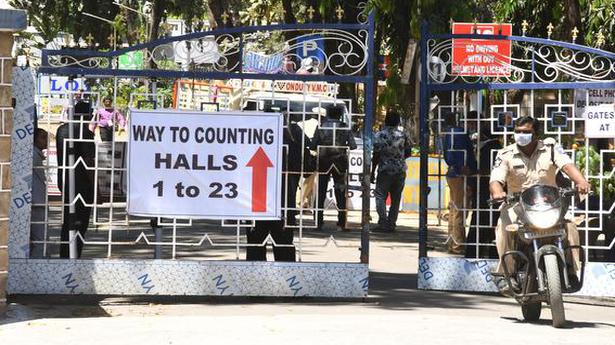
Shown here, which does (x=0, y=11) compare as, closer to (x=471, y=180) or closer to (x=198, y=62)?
(x=198, y=62)

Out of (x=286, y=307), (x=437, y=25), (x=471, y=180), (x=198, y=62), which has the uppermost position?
(x=437, y=25)

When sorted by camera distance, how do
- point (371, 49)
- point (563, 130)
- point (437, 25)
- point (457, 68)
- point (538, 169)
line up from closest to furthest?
point (538, 169) → point (371, 49) → point (457, 68) → point (563, 130) → point (437, 25)

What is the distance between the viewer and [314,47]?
480 inches

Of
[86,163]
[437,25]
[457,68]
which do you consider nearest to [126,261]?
[86,163]

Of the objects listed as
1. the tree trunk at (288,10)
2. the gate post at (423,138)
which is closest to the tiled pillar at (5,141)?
the gate post at (423,138)

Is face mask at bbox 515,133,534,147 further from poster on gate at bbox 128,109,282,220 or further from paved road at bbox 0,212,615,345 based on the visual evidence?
poster on gate at bbox 128,109,282,220

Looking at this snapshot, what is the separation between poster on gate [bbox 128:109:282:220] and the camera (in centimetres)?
1183

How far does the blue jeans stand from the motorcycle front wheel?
1020 cm

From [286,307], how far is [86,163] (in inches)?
93.1

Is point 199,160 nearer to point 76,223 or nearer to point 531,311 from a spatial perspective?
point 76,223

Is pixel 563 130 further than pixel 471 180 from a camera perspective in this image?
No

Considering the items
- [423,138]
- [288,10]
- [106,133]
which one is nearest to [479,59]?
[423,138]

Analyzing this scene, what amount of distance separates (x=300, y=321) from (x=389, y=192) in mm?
10542

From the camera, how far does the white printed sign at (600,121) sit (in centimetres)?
1269
